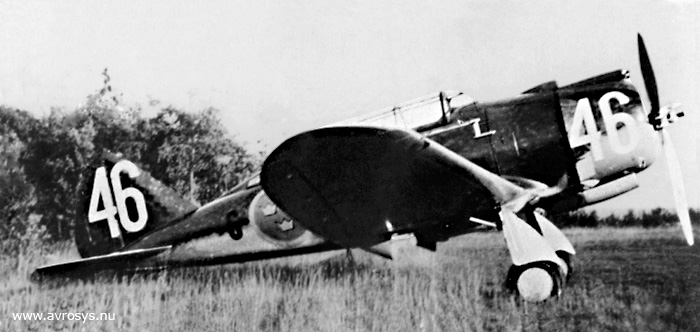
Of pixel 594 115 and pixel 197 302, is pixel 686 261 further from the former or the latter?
pixel 197 302

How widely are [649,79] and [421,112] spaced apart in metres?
0.84

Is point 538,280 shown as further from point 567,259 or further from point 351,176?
point 351,176

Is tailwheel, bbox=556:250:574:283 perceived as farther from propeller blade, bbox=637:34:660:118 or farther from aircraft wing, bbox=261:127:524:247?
Answer: propeller blade, bbox=637:34:660:118

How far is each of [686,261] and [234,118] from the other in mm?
1813

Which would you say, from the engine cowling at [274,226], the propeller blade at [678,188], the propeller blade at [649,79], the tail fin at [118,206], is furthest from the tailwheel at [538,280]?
the tail fin at [118,206]

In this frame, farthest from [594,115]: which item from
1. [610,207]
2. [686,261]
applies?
[686,261]

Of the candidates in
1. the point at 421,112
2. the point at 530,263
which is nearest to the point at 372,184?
the point at 421,112

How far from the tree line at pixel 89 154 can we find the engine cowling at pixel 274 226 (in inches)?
6.1

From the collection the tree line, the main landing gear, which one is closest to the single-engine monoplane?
the main landing gear

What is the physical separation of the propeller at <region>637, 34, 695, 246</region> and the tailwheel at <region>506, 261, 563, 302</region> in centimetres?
53

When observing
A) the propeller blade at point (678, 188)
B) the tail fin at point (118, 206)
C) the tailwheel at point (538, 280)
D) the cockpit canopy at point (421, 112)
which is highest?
the cockpit canopy at point (421, 112)

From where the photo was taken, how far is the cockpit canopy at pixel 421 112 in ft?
8.37

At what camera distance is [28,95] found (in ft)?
9.39

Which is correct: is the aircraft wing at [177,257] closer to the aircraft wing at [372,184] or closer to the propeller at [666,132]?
the aircraft wing at [372,184]
